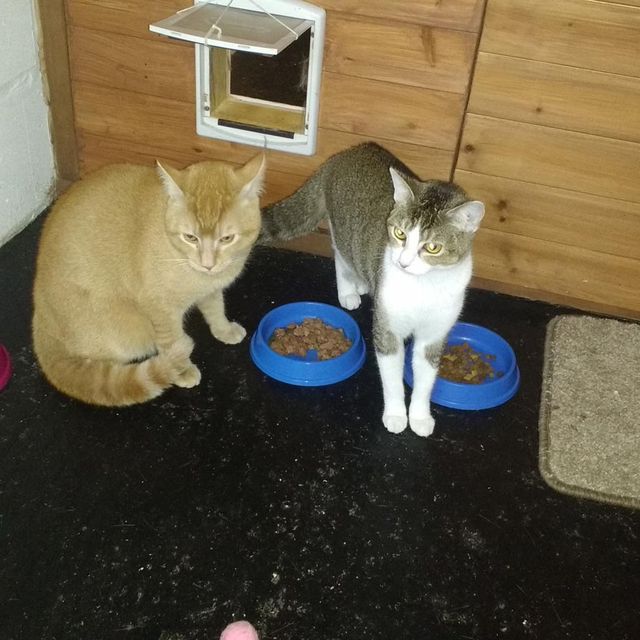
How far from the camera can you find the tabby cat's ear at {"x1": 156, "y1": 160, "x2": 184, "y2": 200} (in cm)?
161

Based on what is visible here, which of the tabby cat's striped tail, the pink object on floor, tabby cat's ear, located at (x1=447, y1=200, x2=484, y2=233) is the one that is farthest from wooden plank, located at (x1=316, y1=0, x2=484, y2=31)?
the pink object on floor

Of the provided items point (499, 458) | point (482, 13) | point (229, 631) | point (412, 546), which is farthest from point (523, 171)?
point (229, 631)

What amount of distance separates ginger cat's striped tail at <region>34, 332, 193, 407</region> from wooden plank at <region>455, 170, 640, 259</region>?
3.66 ft

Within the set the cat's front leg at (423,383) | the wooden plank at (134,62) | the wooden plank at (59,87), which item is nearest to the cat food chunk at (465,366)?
the cat's front leg at (423,383)

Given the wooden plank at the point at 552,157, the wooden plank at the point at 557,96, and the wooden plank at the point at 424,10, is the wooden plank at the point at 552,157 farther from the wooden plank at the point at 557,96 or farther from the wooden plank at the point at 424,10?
the wooden plank at the point at 424,10

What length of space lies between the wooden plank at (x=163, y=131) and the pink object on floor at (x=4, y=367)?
924mm

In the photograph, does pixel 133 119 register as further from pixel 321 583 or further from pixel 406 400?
pixel 321 583

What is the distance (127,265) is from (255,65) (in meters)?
0.94

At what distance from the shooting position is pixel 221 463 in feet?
5.68

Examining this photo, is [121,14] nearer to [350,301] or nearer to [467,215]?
[350,301]

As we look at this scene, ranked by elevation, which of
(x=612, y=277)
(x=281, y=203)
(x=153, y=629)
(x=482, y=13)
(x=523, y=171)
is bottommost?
(x=153, y=629)

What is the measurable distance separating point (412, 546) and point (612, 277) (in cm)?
125

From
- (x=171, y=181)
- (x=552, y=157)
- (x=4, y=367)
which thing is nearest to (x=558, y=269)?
(x=552, y=157)

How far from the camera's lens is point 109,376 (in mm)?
1750
